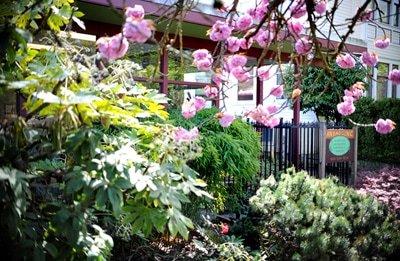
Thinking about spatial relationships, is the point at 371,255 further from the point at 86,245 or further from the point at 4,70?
the point at 4,70

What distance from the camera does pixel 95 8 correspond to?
6.97 meters

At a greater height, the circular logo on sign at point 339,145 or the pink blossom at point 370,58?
the pink blossom at point 370,58

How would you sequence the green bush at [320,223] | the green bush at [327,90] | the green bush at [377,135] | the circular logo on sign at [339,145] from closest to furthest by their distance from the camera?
the green bush at [320,223] < the circular logo on sign at [339,145] < the green bush at [377,135] < the green bush at [327,90]

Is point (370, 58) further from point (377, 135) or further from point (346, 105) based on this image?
point (377, 135)

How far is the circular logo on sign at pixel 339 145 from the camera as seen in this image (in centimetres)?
938

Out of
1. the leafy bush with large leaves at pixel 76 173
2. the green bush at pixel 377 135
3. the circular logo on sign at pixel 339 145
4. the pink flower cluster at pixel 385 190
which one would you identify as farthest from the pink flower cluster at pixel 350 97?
the green bush at pixel 377 135

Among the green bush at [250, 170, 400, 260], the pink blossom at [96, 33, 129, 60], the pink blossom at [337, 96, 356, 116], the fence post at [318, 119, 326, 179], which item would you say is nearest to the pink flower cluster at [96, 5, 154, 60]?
the pink blossom at [96, 33, 129, 60]

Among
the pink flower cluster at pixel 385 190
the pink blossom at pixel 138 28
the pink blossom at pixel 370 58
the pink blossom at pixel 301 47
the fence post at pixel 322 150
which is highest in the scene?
the pink blossom at pixel 301 47

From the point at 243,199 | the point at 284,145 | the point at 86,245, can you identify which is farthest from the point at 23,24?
→ the point at 284,145

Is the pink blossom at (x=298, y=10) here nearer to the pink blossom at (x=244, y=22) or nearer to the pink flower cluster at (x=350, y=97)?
the pink blossom at (x=244, y=22)

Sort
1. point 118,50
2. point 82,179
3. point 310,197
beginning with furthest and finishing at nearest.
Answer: point 310,197
point 118,50
point 82,179

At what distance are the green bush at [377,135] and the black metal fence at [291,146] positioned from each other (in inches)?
201

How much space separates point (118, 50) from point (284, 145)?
778 cm

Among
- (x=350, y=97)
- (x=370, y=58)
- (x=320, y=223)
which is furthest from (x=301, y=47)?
(x=320, y=223)
